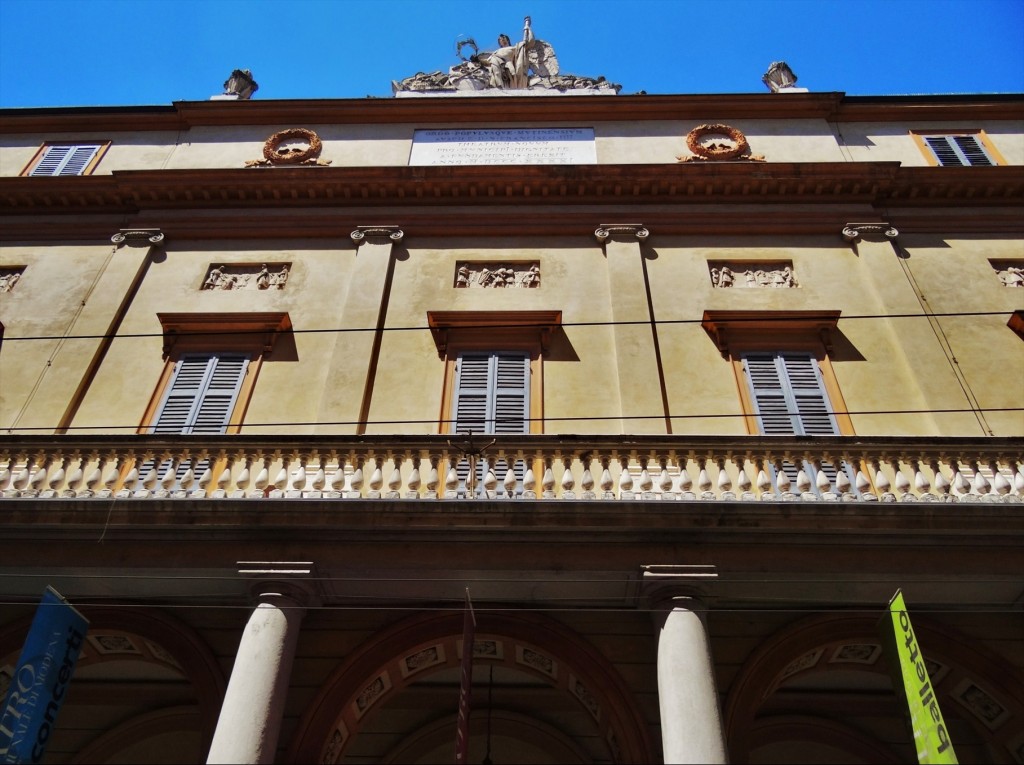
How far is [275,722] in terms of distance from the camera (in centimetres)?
769

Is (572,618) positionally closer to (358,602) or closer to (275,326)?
(358,602)

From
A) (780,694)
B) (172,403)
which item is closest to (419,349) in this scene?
(172,403)

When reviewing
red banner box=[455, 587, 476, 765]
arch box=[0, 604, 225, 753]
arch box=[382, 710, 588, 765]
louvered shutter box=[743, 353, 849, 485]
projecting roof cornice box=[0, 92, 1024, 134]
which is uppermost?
projecting roof cornice box=[0, 92, 1024, 134]

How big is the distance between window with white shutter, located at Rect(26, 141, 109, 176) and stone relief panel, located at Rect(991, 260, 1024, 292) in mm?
17320

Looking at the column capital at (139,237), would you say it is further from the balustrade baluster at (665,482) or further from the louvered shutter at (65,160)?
the balustrade baluster at (665,482)

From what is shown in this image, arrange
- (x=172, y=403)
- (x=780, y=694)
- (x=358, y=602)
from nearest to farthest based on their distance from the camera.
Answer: (x=358, y=602)
(x=780, y=694)
(x=172, y=403)

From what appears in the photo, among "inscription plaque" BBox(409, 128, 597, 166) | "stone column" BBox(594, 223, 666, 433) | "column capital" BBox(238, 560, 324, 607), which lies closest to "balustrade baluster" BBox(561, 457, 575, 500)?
"stone column" BBox(594, 223, 666, 433)

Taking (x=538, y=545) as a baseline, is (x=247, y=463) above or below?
above

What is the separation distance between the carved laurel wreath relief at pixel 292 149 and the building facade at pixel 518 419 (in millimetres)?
96

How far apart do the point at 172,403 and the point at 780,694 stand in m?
9.64

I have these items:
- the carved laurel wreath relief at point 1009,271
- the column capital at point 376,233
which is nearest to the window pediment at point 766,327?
the carved laurel wreath relief at point 1009,271

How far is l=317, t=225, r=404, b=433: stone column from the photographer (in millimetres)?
11953

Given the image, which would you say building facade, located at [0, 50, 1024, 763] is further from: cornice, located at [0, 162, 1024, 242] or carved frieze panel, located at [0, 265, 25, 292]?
carved frieze panel, located at [0, 265, 25, 292]

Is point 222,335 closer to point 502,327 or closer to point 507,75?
point 502,327
